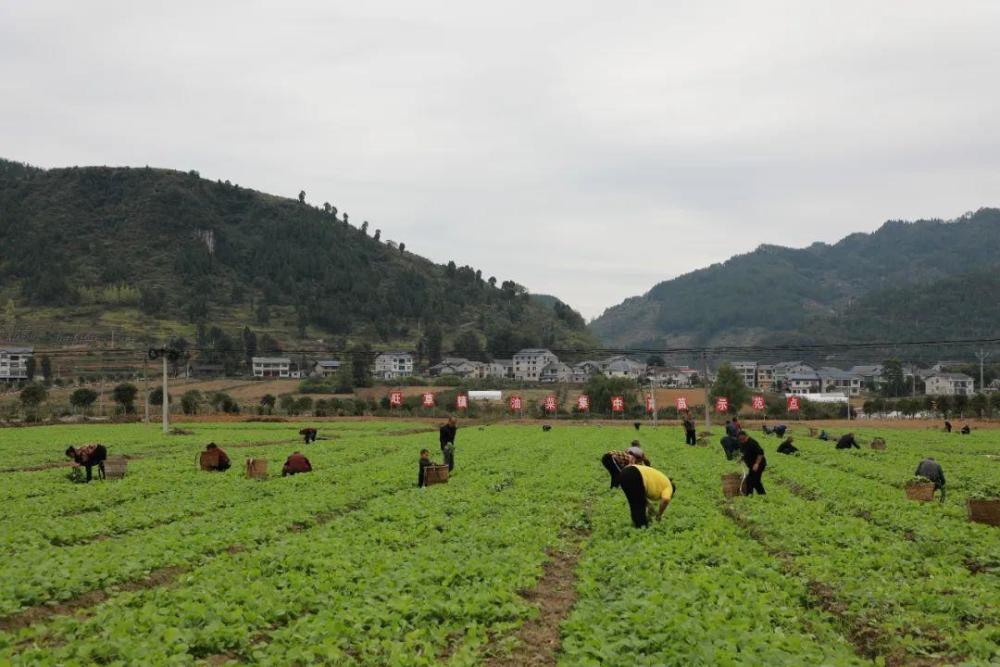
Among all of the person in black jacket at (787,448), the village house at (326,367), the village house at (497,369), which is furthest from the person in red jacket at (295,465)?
the village house at (497,369)

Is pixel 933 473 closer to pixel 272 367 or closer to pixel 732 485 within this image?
pixel 732 485

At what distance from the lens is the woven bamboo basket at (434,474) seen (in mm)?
25422

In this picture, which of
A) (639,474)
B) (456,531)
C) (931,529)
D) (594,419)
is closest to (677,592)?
(639,474)

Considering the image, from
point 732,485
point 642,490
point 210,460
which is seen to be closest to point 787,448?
point 732,485

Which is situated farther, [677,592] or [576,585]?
[576,585]

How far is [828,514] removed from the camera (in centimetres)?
1817

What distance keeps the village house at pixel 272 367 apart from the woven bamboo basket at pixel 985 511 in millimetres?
152054

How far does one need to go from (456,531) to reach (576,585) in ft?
16.1

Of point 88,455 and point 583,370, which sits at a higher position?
point 88,455

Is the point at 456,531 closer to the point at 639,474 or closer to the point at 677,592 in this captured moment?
the point at 639,474

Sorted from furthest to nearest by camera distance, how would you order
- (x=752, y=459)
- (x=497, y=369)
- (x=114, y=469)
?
(x=497, y=369), (x=114, y=469), (x=752, y=459)

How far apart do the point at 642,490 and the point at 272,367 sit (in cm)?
15545

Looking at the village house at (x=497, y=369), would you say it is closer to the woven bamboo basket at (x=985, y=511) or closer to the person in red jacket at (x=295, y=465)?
the person in red jacket at (x=295, y=465)

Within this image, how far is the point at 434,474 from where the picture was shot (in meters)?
25.5
